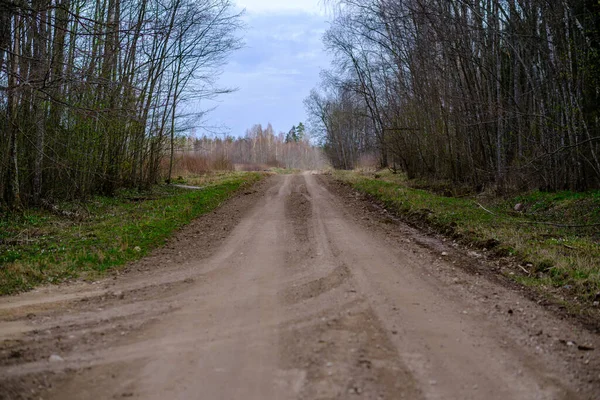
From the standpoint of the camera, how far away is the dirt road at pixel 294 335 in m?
3.35

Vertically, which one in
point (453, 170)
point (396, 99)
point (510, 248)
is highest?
point (396, 99)

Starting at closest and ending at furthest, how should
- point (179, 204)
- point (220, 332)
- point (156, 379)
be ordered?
point (156, 379) → point (220, 332) → point (179, 204)

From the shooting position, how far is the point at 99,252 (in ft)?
24.6

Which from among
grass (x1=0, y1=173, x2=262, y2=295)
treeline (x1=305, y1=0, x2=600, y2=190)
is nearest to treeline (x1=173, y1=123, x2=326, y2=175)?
treeline (x1=305, y1=0, x2=600, y2=190)

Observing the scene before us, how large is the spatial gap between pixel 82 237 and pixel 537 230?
896 cm

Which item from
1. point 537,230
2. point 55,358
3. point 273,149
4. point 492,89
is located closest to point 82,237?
point 55,358

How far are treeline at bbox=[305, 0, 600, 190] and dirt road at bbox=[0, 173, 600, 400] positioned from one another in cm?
533

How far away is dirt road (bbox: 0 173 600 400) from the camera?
335 centimetres

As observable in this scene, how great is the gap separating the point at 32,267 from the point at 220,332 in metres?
3.85

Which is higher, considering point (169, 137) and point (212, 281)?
point (169, 137)

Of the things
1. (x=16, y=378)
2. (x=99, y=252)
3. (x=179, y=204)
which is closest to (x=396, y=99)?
(x=179, y=204)

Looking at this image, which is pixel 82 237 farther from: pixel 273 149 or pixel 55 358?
pixel 273 149

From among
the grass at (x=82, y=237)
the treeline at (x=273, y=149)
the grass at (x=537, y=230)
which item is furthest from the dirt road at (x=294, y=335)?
the treeline at (x=273, y=149)

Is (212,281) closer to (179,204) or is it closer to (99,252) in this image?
(99,252)
